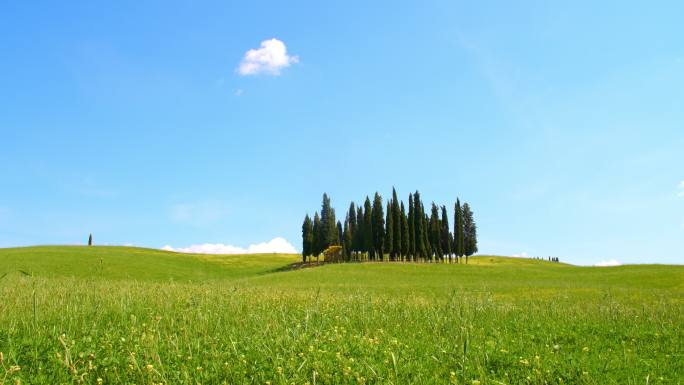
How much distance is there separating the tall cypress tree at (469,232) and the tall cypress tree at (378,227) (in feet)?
73.0

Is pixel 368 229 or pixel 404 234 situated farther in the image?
pixel 368 229

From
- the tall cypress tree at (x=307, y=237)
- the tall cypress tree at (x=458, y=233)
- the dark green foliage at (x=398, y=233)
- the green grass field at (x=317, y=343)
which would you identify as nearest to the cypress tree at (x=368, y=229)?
the dark green foliage at (x=398, y=233)

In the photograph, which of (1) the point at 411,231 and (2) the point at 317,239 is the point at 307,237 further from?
(1) the point at 411,231

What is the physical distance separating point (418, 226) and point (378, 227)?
323 inches

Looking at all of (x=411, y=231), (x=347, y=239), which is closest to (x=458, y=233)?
(x=411, y=231)

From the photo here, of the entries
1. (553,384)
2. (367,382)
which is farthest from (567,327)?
(367,382)

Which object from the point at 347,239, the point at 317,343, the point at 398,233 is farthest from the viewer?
the point at 347,239

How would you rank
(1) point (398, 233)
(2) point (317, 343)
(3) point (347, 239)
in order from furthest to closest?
(3) point (347, 239), (1) point (398, 233), (2) point (317, 343)

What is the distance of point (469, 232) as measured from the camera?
99.2 meters

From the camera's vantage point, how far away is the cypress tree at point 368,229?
89.0 meters

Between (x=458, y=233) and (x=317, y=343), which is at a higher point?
(x=458, y=233)

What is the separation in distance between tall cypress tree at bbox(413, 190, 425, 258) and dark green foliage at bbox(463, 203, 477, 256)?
14261mm

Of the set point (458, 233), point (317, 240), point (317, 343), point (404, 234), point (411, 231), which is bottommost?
point (317, 343)

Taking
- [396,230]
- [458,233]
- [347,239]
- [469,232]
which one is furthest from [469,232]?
[347,239]
